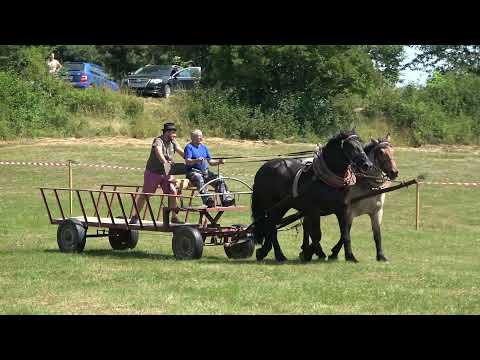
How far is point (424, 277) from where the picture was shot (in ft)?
39.0

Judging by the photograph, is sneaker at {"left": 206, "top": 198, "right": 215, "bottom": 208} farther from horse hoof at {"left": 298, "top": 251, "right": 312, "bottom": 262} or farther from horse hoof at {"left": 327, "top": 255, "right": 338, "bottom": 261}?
horse hoof at {"left": 327, "top": 255, "right": 338, "bottom": 261}

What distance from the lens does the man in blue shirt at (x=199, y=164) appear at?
14.2 meters

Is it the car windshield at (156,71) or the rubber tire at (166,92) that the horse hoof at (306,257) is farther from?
the car windshield at (156,71)

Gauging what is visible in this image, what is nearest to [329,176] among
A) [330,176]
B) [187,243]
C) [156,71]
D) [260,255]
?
[330,176]

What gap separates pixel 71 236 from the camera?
14992 millimetres

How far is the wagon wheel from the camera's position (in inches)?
571

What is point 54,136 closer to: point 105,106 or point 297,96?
point 105,106

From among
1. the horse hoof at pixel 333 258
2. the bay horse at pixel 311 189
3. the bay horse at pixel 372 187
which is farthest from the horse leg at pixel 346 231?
the horse hoof at pixel 333 258

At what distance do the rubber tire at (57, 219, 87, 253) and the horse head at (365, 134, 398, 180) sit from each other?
15.1 feet

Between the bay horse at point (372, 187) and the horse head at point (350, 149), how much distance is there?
672 millimetres

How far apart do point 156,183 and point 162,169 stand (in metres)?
0.27

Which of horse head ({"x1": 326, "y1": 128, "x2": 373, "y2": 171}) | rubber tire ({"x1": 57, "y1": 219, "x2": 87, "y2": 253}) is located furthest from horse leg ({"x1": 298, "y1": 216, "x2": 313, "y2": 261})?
rubber tire ({"x1": 57, "y1": 219, "x2": 87, "y2": 253})

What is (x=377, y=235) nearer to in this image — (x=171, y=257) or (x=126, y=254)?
(x=171, y=257)

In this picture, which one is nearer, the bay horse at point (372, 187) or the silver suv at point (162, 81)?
the bay horse at point (372, 187)
